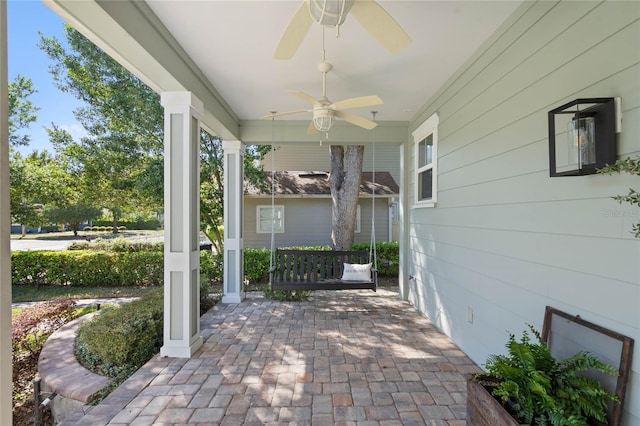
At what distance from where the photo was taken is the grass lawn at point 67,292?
6273 mm

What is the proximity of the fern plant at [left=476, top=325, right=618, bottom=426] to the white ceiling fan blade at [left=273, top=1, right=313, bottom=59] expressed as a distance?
2233 mm

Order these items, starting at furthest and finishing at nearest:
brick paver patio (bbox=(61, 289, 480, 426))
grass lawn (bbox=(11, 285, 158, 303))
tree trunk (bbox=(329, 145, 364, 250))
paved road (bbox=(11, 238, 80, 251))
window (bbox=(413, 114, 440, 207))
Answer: paved road (bbox=(11, 238, 80, 251)) < tree trunk (bbox=(329, 145, 364, 250)) < grass lawn (bbox=(11, 285, 158, 303)) < window (bbox=(413, 114, 440, 207)) < brick paver patio (bbox=(61, 289, 480, 426))

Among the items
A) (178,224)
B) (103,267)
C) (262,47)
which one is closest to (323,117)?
(262,47)

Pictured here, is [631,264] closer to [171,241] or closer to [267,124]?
[171,241]

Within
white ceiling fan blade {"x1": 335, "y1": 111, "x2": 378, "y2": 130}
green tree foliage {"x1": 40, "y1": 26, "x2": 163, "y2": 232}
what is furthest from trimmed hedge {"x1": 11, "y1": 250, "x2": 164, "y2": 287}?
white ceiling fan blade {"x1": 335, "y1": 111, "x2": 378, "y2": 130}

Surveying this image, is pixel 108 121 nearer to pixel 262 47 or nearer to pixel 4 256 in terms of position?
pixel 262 47

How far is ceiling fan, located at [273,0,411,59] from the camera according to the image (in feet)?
4.78

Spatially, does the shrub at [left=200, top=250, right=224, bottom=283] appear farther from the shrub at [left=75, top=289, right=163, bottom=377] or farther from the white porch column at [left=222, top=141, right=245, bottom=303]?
the shrub at [left=75, top=289, right=163, bottom=377]

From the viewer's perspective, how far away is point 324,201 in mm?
9234

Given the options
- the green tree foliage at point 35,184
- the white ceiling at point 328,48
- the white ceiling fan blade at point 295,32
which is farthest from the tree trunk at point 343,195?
the green tree foliage at point 35,184

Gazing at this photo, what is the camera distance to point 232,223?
5.19 m

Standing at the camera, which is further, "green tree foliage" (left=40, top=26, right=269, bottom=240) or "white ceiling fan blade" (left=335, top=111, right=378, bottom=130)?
"green tree foliage" (left=40, top=26, right=269, bottom=240)

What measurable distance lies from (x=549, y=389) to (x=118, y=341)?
3.46 m

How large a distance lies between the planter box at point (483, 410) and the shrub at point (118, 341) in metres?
2.93
